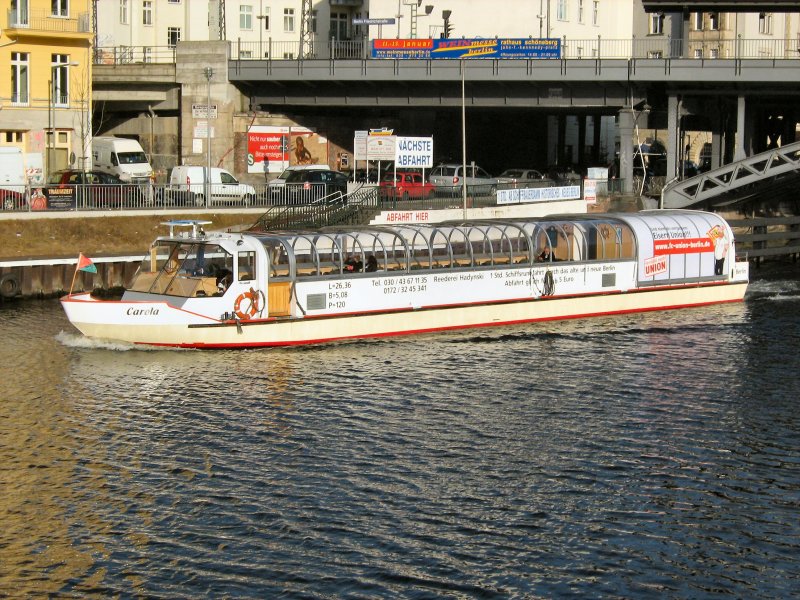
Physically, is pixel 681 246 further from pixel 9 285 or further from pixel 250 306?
pixel 9 285

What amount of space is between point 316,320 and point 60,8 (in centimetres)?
4289

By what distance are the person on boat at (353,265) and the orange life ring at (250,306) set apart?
3928 millimetres

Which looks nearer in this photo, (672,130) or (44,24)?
(672,130)

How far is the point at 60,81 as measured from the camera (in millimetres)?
78500

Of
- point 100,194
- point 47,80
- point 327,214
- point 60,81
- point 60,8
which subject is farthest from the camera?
point 60,81

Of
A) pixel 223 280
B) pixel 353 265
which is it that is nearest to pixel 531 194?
pixel 353 265

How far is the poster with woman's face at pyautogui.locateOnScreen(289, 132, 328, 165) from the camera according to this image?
8900cm

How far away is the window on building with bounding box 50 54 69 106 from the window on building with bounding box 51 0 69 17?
2507 millimetres

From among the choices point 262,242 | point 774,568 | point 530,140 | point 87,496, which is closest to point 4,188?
point 262,242

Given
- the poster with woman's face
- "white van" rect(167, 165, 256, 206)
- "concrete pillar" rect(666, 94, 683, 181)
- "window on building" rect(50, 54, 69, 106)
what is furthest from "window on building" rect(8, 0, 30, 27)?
"concrete pillar" rect(666, 94, 683, 181)

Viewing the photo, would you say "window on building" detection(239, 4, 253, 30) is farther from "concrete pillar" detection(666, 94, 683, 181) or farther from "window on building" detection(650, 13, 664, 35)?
"concrete pillar" detection(666, 94, 683, 181)

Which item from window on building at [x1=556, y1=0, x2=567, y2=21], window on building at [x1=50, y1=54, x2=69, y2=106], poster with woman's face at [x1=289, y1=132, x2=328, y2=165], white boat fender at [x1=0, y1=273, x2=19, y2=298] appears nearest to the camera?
white boat fender at [x1=0, y1=273, x2=19, y2=298]

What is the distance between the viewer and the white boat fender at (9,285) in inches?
2072

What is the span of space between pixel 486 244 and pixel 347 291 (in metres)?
6.77
